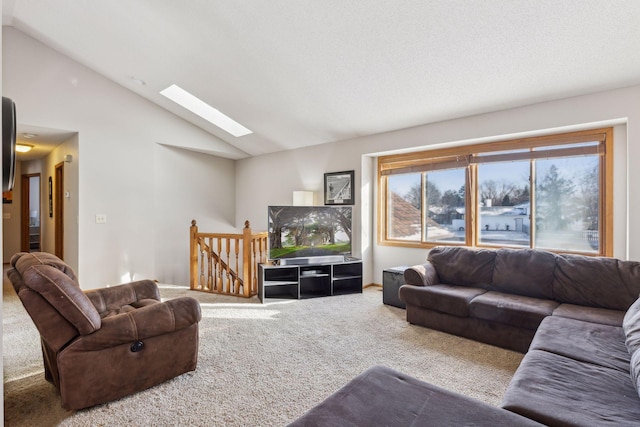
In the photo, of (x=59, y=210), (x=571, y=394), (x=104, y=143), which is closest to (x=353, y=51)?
(x=571, y=394)

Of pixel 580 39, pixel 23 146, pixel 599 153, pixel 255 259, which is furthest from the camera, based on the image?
pixel 23 146

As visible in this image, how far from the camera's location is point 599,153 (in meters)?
3.41

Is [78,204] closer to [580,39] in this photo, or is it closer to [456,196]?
[456,196]

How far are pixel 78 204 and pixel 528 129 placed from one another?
5.77m

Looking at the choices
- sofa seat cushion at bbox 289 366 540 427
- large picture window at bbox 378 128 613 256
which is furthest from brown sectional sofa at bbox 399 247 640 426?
large picture window at bbox 378 128 613 256

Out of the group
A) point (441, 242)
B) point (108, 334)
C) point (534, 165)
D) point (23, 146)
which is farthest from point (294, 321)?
point (23, 146)

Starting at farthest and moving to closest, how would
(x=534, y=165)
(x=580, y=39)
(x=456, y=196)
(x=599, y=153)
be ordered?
(x=456, y=196)
(x=534, y=165)
(x=599, y=153)
(x=580, y=39)

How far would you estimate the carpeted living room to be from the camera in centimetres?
194

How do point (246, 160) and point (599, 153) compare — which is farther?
point (246, 160)

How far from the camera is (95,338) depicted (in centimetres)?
196

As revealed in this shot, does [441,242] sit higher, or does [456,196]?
[456,196]

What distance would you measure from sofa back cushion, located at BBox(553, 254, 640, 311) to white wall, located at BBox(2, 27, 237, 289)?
550 cm

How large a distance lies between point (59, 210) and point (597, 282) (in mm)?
7297

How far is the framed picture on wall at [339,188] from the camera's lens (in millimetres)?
5117
